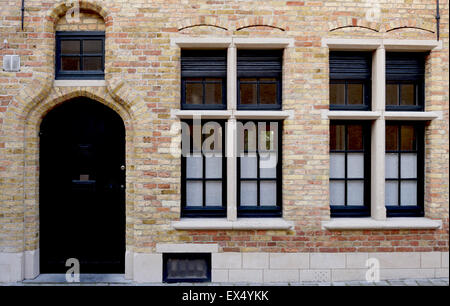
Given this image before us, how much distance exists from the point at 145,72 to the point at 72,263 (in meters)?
3.17

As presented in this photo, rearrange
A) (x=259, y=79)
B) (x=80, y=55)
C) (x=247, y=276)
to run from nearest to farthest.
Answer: (x=247, y=276) → (x=80, y=55) → (x=259, y=79)

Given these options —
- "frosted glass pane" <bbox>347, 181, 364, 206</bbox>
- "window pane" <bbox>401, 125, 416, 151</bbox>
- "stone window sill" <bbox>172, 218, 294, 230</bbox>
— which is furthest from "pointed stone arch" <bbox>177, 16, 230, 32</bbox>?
"window pane" <bbox>401, 125, 416, 151</bbox>

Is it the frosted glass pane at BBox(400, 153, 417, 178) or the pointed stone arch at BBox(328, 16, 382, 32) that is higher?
the pointed stone arch at BBox(328, 16, 382, 32)

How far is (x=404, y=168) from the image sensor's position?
17.2ft

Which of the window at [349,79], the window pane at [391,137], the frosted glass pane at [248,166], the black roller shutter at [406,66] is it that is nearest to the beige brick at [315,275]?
the frosted glass pane at [248,166]

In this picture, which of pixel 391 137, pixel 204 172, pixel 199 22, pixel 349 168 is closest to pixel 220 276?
pixel 204 172

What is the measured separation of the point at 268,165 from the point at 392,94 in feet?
7.56

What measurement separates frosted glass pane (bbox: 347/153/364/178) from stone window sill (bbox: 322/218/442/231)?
72 cm

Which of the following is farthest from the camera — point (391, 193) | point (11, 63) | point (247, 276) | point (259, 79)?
point (391, 193)

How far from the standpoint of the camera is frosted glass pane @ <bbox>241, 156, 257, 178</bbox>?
5133mm

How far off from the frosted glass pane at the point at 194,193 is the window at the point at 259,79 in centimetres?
140

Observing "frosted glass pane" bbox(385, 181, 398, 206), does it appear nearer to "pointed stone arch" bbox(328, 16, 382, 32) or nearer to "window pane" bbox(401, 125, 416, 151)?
"window pane" bbox(401, 125, 416, 151)

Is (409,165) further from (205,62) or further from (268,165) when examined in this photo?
(205,62)

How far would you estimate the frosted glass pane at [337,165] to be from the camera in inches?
203
